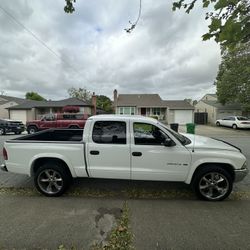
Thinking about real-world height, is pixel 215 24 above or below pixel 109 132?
above

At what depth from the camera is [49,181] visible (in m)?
5.17

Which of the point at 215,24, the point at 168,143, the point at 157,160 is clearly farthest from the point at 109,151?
the point at 215,24

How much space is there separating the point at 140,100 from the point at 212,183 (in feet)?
130

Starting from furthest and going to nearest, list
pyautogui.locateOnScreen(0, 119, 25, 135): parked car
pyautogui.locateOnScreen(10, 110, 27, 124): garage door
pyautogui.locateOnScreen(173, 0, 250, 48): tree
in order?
pyautogui.locateOnScreen(10, 110, 27, 124): garage door, pyautogui.locateOnScreen(0, 119, 25, 135): parked car, pyautogui.locateOnScreen(173, 0, 250, 48): tree

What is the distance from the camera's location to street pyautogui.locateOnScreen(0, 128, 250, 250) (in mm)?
3352

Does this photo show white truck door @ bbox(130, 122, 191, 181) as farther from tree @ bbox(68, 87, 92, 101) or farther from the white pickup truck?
tree @ bbox(68, 87, 92, 101)

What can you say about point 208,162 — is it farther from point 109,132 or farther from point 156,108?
point 156,108

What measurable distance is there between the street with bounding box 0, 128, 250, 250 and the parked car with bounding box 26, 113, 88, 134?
46.5ft

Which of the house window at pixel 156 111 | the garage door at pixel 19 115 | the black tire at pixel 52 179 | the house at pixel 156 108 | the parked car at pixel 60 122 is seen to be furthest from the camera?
the house window at pixel 156 111

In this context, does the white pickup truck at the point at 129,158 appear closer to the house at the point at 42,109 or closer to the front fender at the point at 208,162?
the front fender at the point at 208,162

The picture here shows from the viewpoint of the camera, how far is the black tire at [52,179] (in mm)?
5117

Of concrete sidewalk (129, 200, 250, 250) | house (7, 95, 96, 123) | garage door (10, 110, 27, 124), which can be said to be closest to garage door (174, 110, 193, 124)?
house (7, 95, 96, 123)

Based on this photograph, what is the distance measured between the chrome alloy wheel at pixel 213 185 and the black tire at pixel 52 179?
2.85 m

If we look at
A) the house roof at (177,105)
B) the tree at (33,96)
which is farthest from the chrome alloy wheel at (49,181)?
the tree at (33,96)
